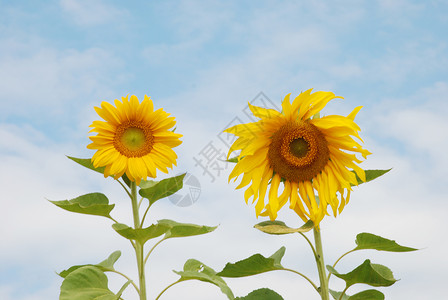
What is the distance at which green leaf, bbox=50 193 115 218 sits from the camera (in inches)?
146

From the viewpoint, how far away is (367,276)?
303 centimetres

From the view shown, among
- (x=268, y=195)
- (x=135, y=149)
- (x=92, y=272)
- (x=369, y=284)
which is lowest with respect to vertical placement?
(x=369, y=284)

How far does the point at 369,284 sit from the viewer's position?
10.1ft

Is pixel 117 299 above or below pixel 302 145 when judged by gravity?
below

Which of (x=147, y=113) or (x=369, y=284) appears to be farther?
(x=147, y=113)

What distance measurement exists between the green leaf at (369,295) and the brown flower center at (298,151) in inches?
30.9

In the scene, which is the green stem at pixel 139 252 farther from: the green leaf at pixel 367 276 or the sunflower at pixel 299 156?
the green leaf at pixel 367 276

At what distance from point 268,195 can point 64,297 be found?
58.4 inches

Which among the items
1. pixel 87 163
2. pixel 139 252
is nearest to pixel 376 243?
pixel 139 252

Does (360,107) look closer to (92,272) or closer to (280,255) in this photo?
(280,255)

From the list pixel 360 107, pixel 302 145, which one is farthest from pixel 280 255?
pixel 360 107

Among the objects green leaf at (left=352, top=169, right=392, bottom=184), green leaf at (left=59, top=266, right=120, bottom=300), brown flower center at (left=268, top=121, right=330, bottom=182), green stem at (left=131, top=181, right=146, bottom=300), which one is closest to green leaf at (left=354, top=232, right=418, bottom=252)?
green leaf at (left=352, top=169, right=392, bottom=184)

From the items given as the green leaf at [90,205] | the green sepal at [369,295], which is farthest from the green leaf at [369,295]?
the green leaf at [90,205]

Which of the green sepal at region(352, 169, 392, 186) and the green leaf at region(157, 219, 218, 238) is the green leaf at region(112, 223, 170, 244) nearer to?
the green leaf at region(157, 219, 218, 238)
